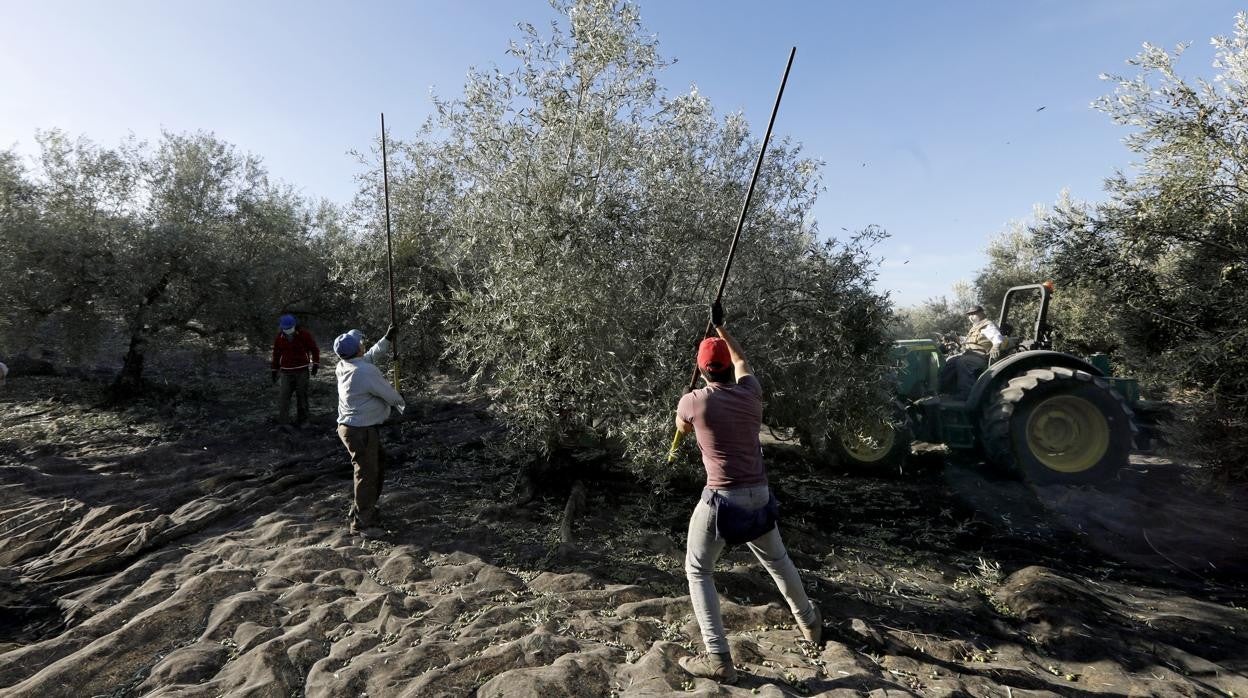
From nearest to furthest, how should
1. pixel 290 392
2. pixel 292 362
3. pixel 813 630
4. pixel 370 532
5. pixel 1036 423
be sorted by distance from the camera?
pixel 813 630, pixel 370 532, pixel 1036 423, pixel 292 362, pixel 290 392

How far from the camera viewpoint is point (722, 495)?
3527 millimetres

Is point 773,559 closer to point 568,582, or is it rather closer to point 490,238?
point 568,582

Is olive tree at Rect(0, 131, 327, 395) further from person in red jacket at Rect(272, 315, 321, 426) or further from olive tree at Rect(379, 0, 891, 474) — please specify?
olive tree at Rect(379, 0, 891, 474)

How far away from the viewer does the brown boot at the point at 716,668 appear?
3363 millimetres

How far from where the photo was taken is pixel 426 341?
912cm

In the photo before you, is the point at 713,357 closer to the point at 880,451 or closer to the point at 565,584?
the point at 565,584

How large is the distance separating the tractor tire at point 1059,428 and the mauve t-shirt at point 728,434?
16.9 feet

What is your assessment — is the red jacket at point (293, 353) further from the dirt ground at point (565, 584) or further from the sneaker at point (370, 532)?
the sneaker at point (370, 532)

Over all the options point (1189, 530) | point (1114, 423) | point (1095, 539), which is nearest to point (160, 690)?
point (1095, 539)

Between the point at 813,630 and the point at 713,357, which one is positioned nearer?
the point at 713,357

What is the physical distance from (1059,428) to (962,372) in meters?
1.44

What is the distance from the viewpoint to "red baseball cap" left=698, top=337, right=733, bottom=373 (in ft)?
11.9

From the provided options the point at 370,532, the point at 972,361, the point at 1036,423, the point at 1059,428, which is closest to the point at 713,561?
the point at 370,532

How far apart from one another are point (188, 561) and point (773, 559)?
4.94 m
